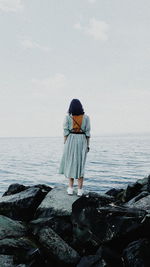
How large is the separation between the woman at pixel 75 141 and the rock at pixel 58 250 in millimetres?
2499

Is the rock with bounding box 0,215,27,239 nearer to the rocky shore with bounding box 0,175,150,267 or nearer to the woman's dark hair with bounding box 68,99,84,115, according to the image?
the rocky shore with bounding box 0,175,150,267

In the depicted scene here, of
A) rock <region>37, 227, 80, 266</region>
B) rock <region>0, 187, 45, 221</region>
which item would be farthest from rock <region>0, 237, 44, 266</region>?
rock <region>0, 187, 45, 221</region>

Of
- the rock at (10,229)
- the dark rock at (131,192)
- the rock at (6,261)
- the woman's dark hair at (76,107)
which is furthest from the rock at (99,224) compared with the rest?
the dark rock at (131,192)

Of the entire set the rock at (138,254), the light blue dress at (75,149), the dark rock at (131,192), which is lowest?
the dark rock at (131,192)

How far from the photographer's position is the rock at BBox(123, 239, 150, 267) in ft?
13.6

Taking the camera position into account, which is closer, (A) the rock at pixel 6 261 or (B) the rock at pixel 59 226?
(A) the rock at pixel 6 261

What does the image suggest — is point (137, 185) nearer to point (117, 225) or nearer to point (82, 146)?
point (82, 146)

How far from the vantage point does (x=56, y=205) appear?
7059mm

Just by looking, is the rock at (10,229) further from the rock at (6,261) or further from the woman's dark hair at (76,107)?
the woman's dark hair at (76,107)

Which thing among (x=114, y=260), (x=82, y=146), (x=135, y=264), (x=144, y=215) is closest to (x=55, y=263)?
(x=114, y=260)

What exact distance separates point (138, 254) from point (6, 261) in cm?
228

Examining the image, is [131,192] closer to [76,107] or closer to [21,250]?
[76,107]

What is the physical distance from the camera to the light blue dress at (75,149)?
24.9 ft

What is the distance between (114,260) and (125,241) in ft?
2.06
